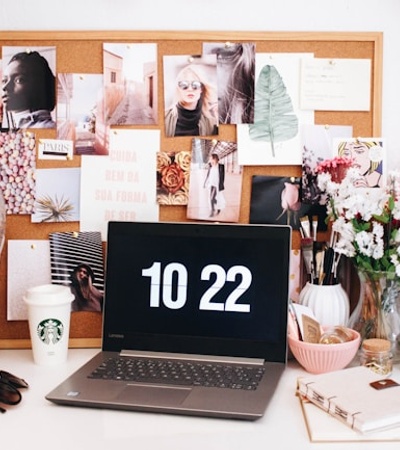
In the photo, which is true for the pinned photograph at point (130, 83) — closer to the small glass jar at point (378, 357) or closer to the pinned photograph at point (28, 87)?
the pinned photograph at point (28, 87)

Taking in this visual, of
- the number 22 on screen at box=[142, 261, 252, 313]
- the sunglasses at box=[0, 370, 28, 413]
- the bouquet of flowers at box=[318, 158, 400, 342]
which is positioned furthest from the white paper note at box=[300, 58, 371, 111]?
the sunglasses at box=[0, 370, 28, 413]

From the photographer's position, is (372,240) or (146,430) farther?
(372,240)

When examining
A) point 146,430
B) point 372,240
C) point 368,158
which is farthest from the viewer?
point 368,158

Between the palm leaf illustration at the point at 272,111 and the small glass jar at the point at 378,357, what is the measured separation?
1.33 ft

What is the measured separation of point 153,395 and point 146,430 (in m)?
0.09

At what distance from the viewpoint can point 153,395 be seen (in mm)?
965

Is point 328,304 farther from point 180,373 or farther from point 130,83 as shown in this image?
point 130,83

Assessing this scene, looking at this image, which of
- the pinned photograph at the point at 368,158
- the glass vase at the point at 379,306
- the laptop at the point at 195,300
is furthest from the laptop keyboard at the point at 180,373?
the pinned photograph at the point at 368,158

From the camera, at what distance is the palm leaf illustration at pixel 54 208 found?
1260mm

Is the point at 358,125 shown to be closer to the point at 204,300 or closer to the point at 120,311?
the point at 204,300

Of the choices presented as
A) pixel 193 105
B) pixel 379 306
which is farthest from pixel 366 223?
pixel 193 105

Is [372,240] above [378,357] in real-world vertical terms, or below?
above

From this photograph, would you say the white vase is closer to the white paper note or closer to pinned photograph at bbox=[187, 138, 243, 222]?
pinned photograph at bbox=[187, 138, 243, 222]

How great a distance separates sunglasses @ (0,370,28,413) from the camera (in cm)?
96
